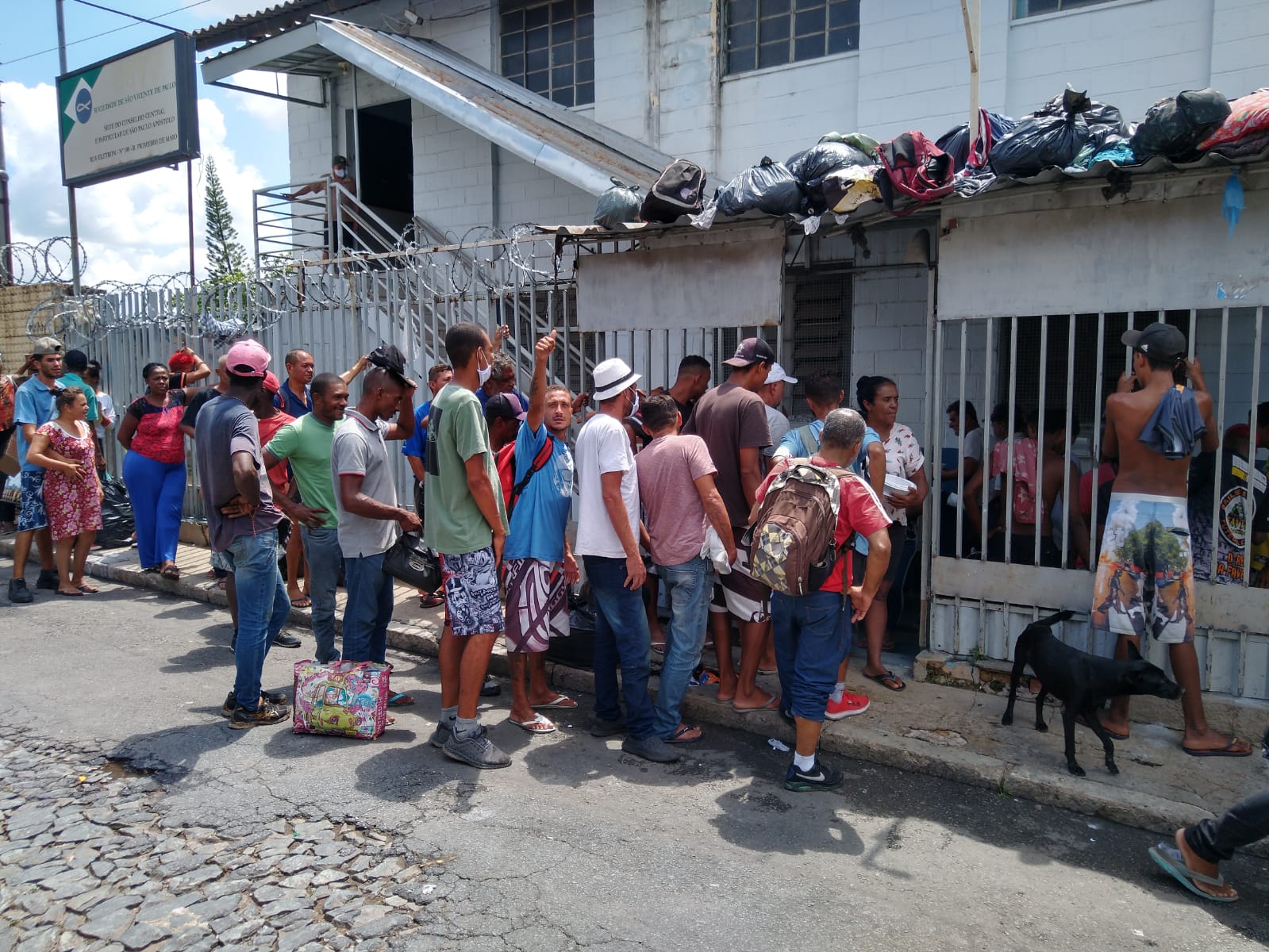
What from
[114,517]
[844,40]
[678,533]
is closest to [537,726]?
[678,533]

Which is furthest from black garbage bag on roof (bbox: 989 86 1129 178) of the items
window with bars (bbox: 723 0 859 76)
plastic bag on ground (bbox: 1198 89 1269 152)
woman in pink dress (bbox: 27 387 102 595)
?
woman in pink dress (bbox: 27 387 102 595)

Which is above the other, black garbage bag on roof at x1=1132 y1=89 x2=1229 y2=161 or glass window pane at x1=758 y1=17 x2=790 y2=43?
glass window pane at x1=758 y1=17 x2=790 y2=43

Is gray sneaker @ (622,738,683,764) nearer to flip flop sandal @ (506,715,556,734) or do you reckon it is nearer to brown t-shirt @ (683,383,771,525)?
flip flop sandal @ (506,715,556,734)

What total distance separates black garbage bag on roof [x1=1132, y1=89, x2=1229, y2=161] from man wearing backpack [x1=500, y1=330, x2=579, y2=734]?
120 inches

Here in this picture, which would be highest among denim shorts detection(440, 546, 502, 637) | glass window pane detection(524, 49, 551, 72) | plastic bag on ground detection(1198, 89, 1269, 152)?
glass window pane detection(524, 49, 551, 72)

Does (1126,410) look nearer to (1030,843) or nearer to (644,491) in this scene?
(1030,843)

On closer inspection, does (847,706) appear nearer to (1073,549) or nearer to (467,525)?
(1073,549)

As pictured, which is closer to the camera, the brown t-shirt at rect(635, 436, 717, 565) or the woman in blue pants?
the brown t-shirt at rect(635, 436, 717, 565)

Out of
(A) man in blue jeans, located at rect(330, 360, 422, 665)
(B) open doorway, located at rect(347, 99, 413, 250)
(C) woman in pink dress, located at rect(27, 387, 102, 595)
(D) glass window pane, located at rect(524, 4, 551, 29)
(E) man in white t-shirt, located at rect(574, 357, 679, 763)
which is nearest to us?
(E) man in white t-shirt, located at rect(574, 357, 679, 763)

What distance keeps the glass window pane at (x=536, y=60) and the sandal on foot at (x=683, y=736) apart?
9.37 meters

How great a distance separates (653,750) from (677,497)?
Result: 1283 mm

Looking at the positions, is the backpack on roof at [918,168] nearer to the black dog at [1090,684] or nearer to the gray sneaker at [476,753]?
the black dog at [1090,684]

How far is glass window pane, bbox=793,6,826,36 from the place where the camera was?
9289 millimetres

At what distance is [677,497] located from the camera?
4586 millimetres
